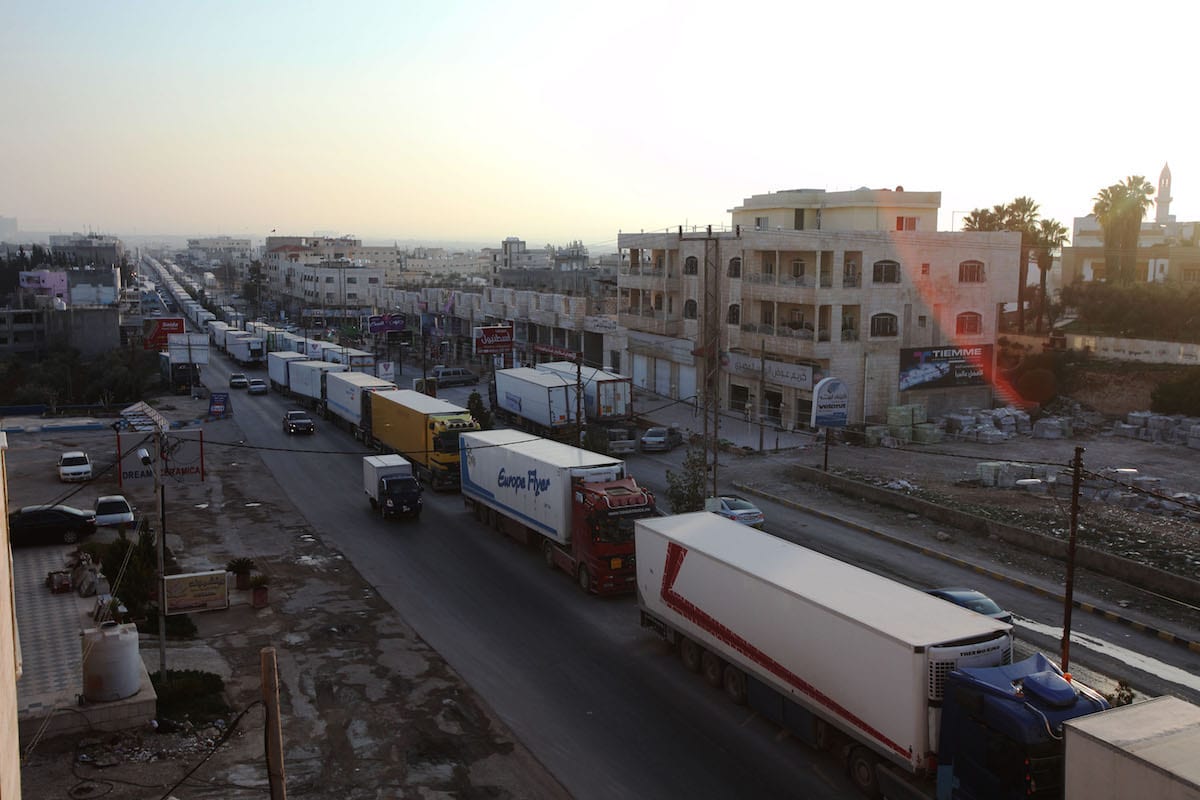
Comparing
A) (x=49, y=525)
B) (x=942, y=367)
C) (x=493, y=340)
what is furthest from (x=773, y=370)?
(x=49, y=525)

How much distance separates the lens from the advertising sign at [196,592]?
69.8 ft

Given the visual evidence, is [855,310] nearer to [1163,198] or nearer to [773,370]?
[773,370]

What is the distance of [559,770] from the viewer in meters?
14.9

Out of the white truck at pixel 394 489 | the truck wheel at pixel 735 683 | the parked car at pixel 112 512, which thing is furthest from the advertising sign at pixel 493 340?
the truck wheel at pixel 735 683

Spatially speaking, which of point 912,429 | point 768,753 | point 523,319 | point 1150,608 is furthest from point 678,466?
point 523,319

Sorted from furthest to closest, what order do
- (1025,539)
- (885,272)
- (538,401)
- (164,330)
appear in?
(164,330) → (885,272) → (538,401) → (1025,539)

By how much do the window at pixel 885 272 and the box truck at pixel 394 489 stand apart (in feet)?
96.8

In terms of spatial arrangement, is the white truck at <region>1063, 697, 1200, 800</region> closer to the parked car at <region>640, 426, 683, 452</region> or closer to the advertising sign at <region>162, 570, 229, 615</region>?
the advertising sign at <region>162, 570, 229, 615</region>

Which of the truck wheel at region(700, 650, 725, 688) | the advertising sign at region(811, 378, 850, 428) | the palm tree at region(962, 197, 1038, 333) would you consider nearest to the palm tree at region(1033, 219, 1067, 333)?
the palm tree at region(962, 197, 1038, 333)

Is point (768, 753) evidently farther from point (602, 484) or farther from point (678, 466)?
point (678, 466)

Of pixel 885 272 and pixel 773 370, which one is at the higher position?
pixel 885 272

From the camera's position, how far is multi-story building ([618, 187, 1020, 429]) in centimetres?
4894

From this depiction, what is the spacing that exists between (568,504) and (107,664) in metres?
11.4

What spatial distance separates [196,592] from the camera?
848 inches
